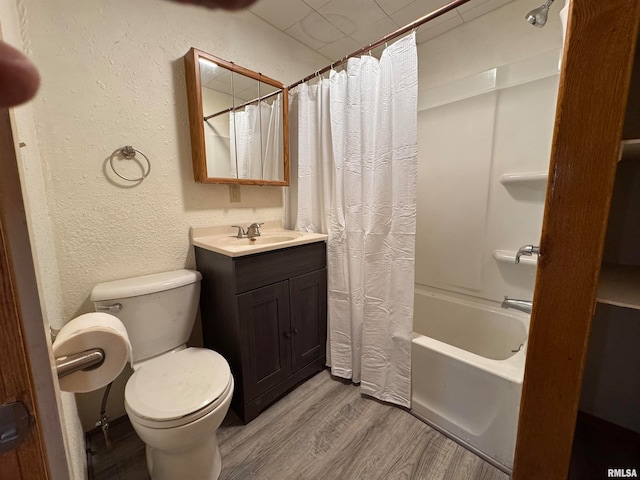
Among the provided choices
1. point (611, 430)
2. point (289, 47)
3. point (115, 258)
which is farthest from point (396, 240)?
point (289, 47)

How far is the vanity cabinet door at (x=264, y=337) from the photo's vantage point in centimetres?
127

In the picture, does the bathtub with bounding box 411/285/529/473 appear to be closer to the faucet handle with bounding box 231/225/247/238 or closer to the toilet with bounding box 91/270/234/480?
the toilet with bounding box 91/270/234/480

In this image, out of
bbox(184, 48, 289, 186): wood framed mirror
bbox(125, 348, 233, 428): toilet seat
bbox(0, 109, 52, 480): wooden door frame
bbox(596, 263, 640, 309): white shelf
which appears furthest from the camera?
bbox(184, 48, 289, 186): wood framed mirror

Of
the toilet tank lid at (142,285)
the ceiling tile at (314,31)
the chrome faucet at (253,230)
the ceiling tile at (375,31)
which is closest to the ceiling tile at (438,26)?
the ceiling tile at (375,31)

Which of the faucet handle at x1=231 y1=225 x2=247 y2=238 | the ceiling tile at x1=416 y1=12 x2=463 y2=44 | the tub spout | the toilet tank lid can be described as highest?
the ceiling tile at x1=416 y1=12 x2=463 y2=44

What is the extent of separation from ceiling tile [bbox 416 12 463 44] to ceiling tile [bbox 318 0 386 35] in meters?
0.40

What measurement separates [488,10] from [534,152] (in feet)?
3.06

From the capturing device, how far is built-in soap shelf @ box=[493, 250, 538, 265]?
1.55 metres

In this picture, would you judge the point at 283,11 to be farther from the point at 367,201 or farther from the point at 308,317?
the point at 308,317

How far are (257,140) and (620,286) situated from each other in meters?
1.78

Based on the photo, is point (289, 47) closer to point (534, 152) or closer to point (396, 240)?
point (396, 240)

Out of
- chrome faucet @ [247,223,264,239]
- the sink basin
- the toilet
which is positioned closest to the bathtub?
the sink basin

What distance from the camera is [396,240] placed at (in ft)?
4.29

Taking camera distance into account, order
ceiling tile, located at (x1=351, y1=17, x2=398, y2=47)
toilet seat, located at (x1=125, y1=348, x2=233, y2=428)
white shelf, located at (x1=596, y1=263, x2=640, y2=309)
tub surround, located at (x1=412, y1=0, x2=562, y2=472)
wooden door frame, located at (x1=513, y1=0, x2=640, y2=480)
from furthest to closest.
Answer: ceiling tile, located at (x1=351, y1=17, x2=398, y2=47) < tub surround, located at (x1=412, y1=0, x2=562, y2=472) < toilet seat, located at (x1=125, y1=348, x2=233, y2=428) < white shelf, located at (x1=596, y1=263, x2=640, y2=309) < wooden door frame, located at (x1=513, y1=0, x2=640, y2=480)
